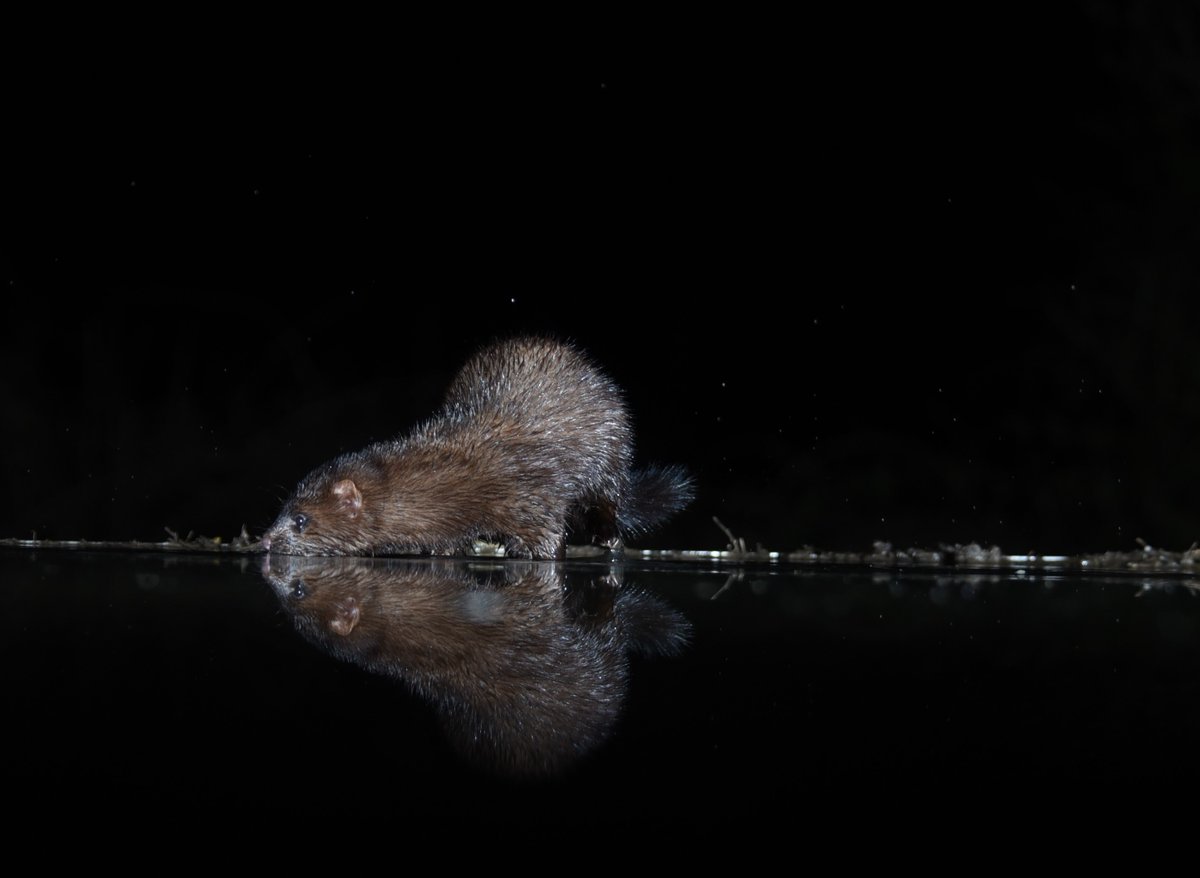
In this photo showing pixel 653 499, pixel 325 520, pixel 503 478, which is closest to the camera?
pixel 325 520

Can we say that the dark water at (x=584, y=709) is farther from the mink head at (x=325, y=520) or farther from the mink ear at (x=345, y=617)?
the mink head at (x=325, y=520)

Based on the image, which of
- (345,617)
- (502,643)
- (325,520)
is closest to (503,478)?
(325,520)

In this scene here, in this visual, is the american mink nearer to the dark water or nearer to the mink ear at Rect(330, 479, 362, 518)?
the mink ear at Rect(330, 479, 362, 518)

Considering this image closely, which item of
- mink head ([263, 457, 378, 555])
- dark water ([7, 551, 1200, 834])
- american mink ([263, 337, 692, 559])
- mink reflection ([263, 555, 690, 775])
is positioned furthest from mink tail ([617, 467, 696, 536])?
dark water ([7, 551, 1200, 834])

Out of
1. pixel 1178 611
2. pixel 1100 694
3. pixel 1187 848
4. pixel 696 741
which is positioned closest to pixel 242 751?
pixel 696 741

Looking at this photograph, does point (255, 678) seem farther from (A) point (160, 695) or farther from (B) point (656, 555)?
(B) point (656, 555)

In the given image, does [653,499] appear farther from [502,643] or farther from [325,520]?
[502,643]

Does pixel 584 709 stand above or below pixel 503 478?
below
